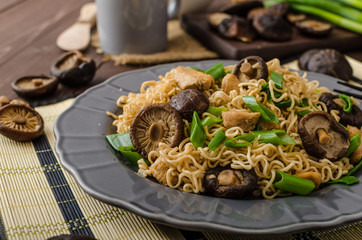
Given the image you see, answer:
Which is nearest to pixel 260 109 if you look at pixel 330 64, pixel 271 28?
pixel 330 64

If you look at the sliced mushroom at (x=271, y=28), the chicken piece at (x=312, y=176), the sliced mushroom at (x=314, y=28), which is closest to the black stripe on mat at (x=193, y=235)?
the chicken piece at (x=312, y=176)

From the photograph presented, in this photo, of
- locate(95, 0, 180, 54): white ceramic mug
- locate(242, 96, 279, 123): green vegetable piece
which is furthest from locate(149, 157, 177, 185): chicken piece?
locate(95, 0, 180, 54): white ceramic mug

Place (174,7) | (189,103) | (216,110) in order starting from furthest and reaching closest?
(174,7), (216,110), (189,103)

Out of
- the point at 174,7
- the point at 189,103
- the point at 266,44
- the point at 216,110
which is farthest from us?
the point at 174,7

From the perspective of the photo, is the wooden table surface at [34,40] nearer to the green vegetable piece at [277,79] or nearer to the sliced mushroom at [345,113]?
the green vegetable piece at [277,79]

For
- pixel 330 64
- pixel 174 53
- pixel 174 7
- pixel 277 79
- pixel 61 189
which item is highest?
pixel 277 79

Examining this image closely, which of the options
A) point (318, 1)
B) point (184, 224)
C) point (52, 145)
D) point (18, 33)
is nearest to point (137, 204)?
point (184, 224)

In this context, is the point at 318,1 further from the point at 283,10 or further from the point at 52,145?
the point at 52,145

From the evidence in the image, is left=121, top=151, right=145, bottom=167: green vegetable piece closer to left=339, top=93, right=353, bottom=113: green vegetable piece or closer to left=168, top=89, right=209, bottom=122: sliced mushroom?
left=168, top=89, right=209, bottom=122: sliced mushroom

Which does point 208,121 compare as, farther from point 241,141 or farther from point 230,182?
point 230,182
